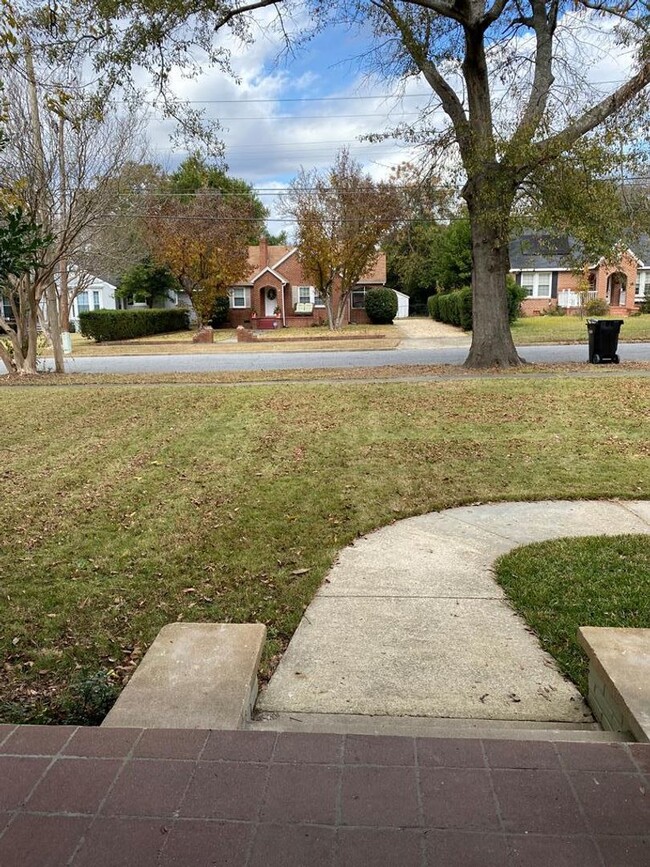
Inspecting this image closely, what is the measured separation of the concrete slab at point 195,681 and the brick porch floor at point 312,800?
0.09 m

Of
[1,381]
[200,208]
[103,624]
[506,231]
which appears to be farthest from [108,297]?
[103,624]

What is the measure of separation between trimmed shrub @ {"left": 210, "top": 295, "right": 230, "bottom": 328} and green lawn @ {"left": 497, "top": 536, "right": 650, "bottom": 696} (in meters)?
38.1

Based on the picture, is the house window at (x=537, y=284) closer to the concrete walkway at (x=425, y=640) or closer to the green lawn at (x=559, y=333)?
the green lawn at (x=559, y=333)

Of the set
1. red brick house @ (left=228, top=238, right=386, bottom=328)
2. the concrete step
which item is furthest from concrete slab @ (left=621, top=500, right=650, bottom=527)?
red brick house @ (left=228, top=238, right=386, bottom=328)

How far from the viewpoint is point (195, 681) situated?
263cm

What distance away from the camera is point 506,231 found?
1284 cm

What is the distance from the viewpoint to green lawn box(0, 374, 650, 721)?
3.55 metres

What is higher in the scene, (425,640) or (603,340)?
(603,340)

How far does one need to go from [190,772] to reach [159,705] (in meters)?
0.44

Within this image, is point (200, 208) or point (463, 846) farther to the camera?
point (200, 208)

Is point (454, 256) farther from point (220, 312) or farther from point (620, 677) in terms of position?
point (620, 677)

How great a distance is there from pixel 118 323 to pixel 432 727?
34.5 m

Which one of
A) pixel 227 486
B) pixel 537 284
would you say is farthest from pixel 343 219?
pixel 227 486

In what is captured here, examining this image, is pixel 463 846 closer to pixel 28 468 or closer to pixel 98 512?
pixel 98 512
